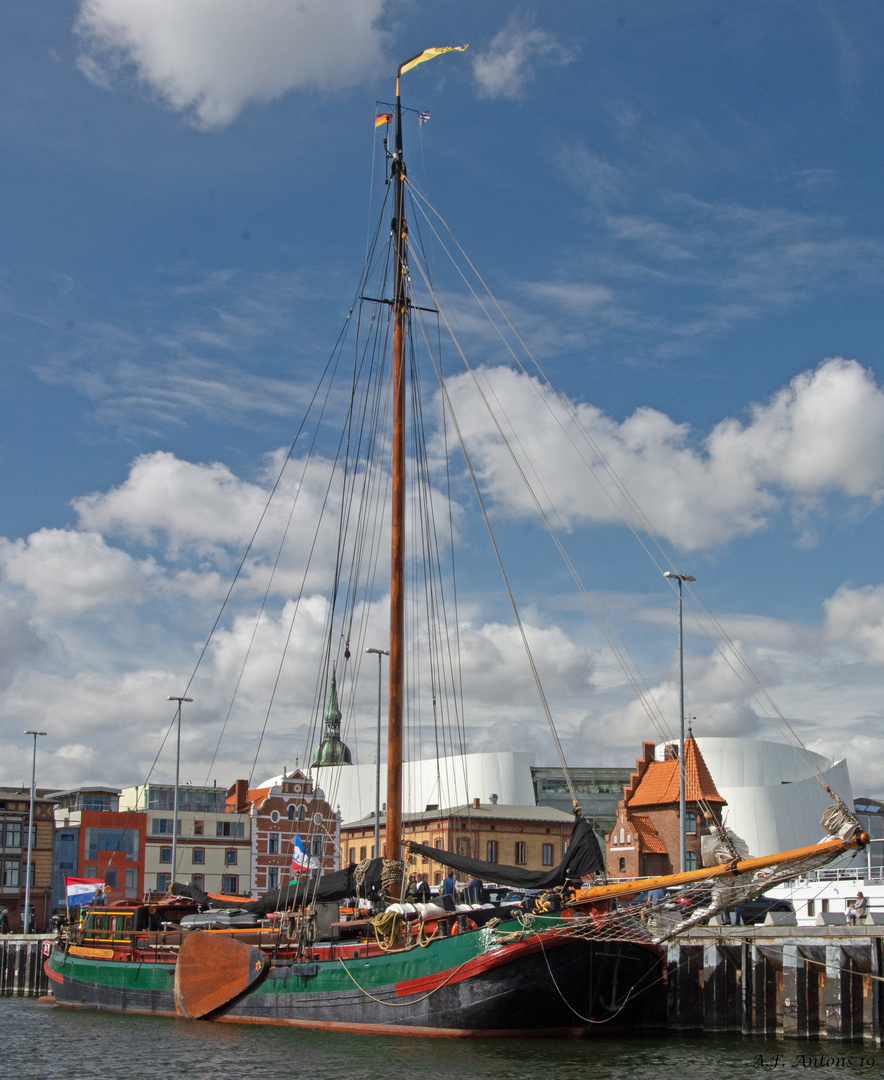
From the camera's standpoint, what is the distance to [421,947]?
2556 centimetres

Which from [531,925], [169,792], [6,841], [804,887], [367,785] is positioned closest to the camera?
[531,925]

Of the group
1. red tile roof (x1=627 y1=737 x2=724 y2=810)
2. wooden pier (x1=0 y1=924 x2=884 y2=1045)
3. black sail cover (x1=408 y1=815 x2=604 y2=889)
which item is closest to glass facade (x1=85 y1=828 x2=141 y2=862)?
red tile roof (x1=627 y1=737 x2=724 y2=810)

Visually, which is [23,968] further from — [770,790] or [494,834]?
[770,790]

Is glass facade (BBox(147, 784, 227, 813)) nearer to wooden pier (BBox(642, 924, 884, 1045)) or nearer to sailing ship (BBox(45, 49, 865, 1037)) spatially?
sailing ship (BBox(45, 49, 865, 1037))

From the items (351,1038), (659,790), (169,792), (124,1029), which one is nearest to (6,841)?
(169,792)

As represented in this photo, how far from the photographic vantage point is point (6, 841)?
246ft

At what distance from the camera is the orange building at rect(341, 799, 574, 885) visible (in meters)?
83.6

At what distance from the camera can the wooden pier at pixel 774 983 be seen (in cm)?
2595

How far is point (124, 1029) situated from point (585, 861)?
1400cm

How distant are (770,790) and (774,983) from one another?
73.3 m

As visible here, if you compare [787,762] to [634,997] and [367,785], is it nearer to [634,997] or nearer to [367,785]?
[367,785]

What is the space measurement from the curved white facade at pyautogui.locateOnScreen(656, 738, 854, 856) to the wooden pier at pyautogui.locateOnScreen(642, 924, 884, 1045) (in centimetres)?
6255

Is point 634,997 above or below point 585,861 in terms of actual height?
below

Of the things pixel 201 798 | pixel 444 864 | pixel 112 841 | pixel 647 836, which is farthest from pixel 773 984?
pixel 201 798
